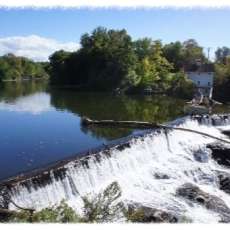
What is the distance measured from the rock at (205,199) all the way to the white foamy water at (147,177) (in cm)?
14

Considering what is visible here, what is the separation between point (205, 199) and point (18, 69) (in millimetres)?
47703

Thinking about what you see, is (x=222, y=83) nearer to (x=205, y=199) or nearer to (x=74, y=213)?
(x=205, y=199)

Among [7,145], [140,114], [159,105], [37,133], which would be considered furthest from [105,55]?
[7,145]

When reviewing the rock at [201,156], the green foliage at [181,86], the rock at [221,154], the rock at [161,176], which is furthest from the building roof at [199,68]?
the rock at [161,176]

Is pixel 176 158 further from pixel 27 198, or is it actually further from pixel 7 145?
pixel 27 198

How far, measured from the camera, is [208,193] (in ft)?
27.4

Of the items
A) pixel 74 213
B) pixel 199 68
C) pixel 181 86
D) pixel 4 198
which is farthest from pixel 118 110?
pixel 74 213

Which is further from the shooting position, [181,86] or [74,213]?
[181,86]

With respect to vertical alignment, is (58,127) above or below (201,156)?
above

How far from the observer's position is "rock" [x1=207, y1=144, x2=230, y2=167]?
10.8 m

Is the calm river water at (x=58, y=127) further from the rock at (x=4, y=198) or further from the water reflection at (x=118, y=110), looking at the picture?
the rock at (x=4, y=198)

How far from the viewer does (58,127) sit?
13.4 m

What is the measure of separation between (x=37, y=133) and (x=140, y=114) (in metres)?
6.51

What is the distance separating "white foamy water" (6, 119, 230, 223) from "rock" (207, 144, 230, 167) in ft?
0.56
